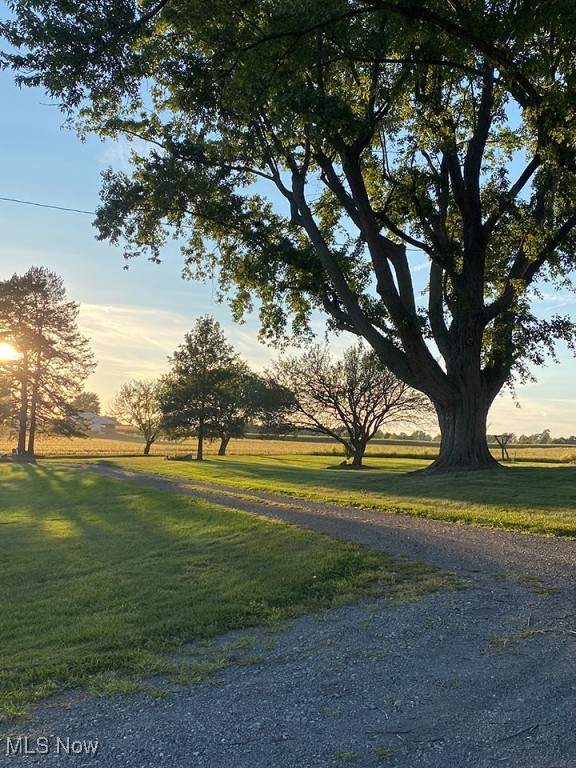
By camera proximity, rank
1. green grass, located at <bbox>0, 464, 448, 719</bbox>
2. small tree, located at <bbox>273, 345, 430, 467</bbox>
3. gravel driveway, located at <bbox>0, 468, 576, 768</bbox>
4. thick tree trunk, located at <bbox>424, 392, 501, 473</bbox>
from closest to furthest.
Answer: gravel driveway, located at <bbox>0, 468, 576, 768</bbox> → green grass, located at <bbox>0, 464, 448, 719</bbox> → thick tree trunk, located at <bbox>424, 392, 501, 473</bbox> → small tree, located at <bbox>273, 345, 430, 467</bbox>

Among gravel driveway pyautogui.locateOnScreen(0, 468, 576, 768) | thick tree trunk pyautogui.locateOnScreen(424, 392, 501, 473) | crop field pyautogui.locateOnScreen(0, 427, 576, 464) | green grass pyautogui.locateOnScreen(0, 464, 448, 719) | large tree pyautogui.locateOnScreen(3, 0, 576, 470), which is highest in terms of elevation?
large tree pyautogui.locateOnScreen(3, 0, 576, 470)

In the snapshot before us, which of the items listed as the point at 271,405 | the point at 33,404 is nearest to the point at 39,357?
the point at 33,404

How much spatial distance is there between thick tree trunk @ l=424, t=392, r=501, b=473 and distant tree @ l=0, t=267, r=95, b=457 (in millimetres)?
38012

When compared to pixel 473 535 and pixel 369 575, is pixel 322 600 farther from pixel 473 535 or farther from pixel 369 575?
pixel 473 535

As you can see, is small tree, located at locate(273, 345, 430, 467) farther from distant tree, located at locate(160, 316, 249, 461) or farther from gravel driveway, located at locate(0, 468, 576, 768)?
gravel driveway, located at locate(0, 468, 576, 768)

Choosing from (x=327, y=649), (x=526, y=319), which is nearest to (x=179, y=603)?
(x=327, y=649)

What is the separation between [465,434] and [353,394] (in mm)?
20434

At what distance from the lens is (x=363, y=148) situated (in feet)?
53.9

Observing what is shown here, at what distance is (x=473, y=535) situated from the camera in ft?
28.6
